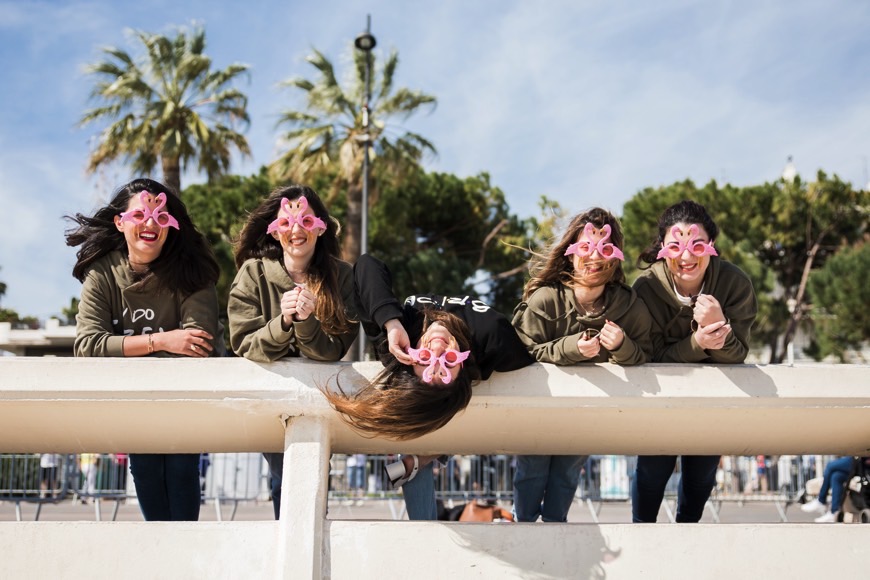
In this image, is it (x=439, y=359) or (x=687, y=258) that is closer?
(x=439, y=359)

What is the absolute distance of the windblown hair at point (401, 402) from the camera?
2.91 metres

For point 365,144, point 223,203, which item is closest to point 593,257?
point 365,144

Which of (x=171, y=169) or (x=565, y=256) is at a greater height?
(x=171, y=169)

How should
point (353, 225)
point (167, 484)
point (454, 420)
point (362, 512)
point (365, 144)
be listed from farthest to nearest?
point (353, 225) < point (365, 144) < point (362, 512) < point (167, 484) < point (454, 420)

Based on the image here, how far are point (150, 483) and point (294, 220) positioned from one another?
4.41 feet

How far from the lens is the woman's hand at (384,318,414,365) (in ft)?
9.80

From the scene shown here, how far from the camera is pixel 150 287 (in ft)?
11.5

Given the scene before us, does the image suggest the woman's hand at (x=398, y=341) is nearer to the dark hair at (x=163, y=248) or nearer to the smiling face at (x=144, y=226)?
the dark hair at (x=163, y=248)

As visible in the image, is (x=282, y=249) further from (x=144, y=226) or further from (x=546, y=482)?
(x=546, y=482)

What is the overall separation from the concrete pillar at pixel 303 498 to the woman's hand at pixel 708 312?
1518 millimetres

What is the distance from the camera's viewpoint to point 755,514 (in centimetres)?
1264

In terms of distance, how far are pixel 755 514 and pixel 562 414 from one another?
35.7 ft

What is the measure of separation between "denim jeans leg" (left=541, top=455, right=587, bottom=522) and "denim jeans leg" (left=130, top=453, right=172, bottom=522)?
1.75 metres

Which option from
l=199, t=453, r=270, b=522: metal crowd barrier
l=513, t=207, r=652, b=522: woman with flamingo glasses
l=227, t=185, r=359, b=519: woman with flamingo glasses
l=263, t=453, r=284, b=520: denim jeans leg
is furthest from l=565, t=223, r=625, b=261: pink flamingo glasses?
l=199, t=453, r=270, b=522: metal crowd barrier
